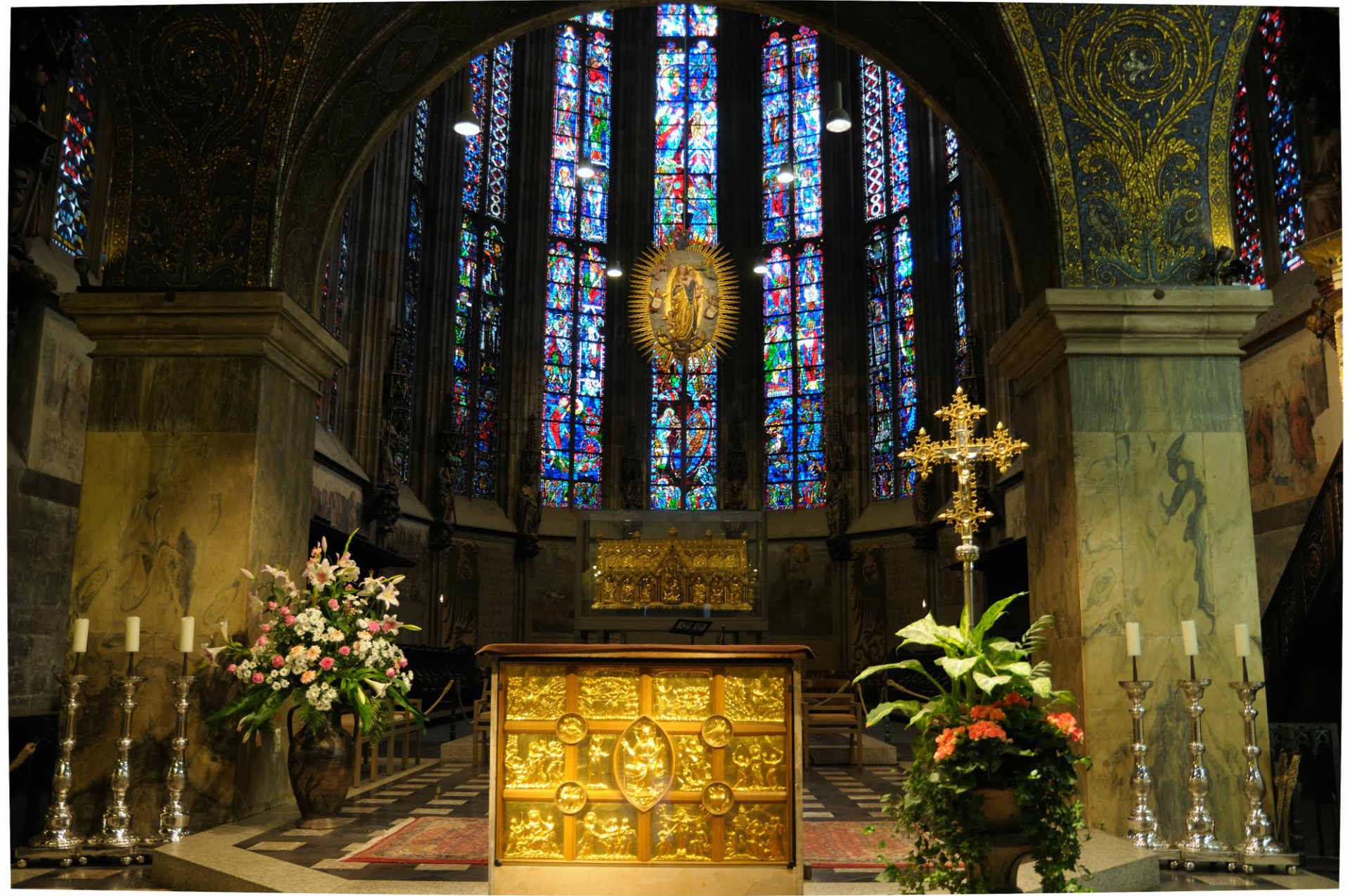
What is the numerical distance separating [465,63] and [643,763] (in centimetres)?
619

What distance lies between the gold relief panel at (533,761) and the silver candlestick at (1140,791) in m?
3.47

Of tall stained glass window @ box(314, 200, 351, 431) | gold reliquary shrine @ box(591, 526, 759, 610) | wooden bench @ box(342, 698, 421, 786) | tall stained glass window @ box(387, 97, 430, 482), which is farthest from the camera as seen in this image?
tall stained glass window @ box(387, 97, 430, 482)

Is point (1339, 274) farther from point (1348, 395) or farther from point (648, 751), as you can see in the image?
point (648, 751)

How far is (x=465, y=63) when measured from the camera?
904 cm

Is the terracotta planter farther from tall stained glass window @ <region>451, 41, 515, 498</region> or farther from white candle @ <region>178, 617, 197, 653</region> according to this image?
tall stained glass window @ <region>451, 41, 515, 498</region>

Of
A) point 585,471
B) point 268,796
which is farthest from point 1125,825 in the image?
point 585,471

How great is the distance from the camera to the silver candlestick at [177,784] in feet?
21.8

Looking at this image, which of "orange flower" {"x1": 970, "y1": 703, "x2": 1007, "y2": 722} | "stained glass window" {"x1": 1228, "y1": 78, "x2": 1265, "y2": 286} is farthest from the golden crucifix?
"stained glass window" {"x1": 1228, "y1": 78, "x2": 1265, "y2": 286}

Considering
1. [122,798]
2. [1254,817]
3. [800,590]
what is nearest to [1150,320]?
[1254,817]

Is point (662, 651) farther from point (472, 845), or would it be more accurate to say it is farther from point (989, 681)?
point (472, 845)

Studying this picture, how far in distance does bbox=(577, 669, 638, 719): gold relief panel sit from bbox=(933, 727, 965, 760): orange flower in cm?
175

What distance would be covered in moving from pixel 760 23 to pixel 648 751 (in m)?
22.9

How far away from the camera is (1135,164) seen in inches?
307

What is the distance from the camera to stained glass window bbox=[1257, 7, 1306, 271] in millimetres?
12523
